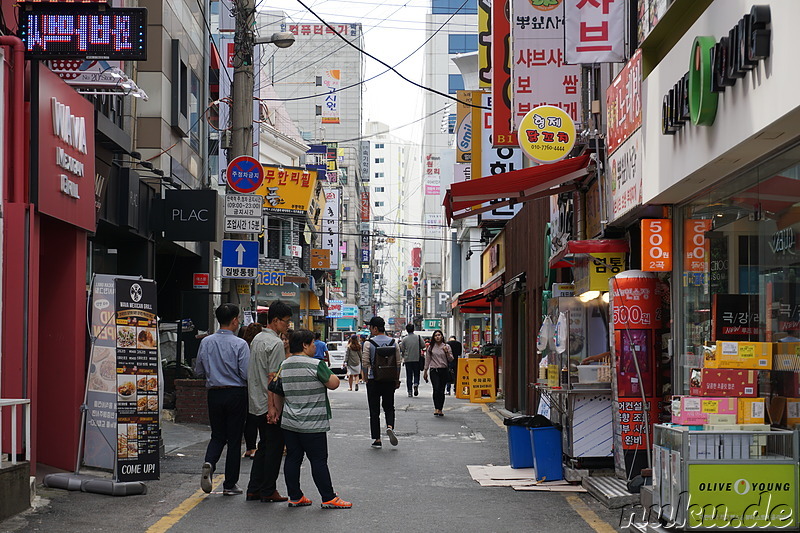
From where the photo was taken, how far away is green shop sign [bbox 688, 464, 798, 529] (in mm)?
7047

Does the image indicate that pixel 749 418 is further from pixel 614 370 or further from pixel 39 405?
pixel 39 405

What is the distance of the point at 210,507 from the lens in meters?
9.58

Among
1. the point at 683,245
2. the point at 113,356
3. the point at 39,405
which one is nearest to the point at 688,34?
the point at 683,245

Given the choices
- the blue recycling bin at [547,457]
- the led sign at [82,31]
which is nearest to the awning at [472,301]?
the blue recycling bin at [547,457]

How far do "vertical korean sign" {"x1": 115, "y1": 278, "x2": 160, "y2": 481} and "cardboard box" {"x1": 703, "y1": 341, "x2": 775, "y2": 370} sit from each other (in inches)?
222

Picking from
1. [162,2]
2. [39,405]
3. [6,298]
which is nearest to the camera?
[6,298]

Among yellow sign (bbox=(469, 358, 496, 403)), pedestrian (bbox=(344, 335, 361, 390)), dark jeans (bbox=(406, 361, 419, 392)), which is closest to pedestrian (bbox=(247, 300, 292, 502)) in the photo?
yellow sign (bbox=(469, 358, 496, 403))

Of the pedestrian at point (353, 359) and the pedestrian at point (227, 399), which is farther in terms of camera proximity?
the pedestrian at point (353, 359)

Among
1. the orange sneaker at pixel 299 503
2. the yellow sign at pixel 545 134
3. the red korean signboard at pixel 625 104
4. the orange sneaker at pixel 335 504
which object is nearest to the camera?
the orange sneaker at pixel 335 504

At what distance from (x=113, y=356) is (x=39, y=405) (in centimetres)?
Result: 137

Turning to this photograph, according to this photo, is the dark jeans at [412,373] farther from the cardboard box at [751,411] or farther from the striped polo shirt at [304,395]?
the cardboard box at [751,411]

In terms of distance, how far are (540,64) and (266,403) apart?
7058mm

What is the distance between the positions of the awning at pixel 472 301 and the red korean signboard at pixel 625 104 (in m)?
17.4

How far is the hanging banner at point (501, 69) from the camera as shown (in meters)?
18.5
